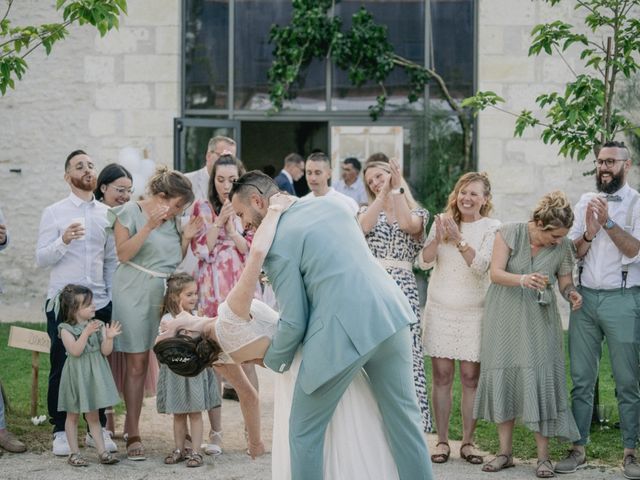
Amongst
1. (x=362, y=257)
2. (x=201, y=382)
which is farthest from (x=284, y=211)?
(x=201, y=382)

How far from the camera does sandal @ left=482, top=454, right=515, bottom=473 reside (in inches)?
251

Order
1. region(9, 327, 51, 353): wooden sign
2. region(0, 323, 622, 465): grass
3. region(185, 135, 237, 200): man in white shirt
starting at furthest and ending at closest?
1. region(185, 135, 237, 200): man in white shirt
2. region(9, 327, 51, 353): wooden sign
3. region(0, 323, 622, 465): grass

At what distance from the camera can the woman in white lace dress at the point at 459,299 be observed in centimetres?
671

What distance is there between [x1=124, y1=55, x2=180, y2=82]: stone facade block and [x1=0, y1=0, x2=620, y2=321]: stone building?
1 cm

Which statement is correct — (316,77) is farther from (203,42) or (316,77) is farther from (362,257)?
(362,257)

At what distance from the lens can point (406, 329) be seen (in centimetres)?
431

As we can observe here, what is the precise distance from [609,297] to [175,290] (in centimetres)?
287

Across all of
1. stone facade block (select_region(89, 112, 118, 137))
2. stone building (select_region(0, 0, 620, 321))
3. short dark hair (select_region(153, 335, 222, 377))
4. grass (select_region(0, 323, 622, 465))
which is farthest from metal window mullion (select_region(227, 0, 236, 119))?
short dark hair (select_region(153, 335, 222, 377))

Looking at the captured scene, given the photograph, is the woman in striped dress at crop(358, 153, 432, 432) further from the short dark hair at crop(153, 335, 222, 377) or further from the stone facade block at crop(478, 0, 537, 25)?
the stone facade block at crop(478, 0, 537, 25)

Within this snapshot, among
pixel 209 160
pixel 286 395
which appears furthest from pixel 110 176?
pixel 286 395

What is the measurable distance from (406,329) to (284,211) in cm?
73

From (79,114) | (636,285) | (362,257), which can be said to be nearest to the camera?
(362,257)

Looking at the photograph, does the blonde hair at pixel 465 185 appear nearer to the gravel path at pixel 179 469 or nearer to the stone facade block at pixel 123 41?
the gravel path at pixel 179 469

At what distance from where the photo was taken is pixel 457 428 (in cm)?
751
